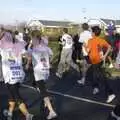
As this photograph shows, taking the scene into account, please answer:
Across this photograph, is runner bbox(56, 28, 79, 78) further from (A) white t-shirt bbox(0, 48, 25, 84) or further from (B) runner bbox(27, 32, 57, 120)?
(A) white t-shirt bbox(0, 48, 25, 84)

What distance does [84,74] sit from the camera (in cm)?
1597

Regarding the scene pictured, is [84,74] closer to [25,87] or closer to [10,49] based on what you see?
[25,87]

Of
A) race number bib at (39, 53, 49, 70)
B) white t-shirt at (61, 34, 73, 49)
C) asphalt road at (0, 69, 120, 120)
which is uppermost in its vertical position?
race number bib at (39, 53, 49, 70)

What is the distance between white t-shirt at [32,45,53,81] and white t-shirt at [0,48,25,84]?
0.57 meters

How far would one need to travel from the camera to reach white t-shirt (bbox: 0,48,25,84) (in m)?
9.95

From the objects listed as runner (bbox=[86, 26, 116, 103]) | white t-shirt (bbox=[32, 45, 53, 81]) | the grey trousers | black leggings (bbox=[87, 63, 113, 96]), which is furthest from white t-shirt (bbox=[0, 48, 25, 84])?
the grey trousers

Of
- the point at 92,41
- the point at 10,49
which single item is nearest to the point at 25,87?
the point at 92,41

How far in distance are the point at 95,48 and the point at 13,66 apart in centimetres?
351

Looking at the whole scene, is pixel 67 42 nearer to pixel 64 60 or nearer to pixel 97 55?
pixel 64 60

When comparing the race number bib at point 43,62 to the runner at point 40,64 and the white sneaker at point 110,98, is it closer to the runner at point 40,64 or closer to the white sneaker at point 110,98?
the runner at point 40,64

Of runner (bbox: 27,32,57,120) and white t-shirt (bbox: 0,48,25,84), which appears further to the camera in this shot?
runner (bbox: 27,32,57,120)

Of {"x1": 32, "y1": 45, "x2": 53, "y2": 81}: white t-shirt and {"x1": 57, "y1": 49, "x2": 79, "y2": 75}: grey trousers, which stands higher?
{"x1": 32, "y1": 45, "x2": 53, "y2": 81}: white t-shirt

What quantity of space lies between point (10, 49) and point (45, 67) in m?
0.92

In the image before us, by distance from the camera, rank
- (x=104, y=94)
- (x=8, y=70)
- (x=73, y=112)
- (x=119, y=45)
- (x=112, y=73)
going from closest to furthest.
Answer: (x=8, y=70) → (x=73, y=112) → (x=104, y=94) → (x=119, y=45) → (x=112, y=73)
